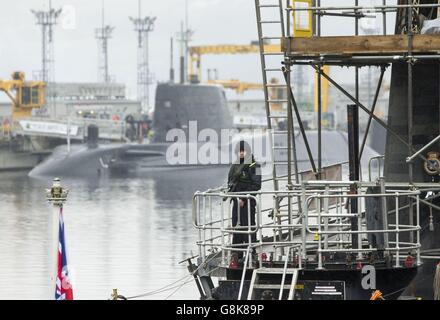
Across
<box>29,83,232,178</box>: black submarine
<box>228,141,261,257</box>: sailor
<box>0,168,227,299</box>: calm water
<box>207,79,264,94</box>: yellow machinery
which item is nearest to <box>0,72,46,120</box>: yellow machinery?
<box>29,83,232,178</box>: black submarine

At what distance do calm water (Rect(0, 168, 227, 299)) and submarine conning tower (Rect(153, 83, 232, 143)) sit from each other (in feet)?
61.0

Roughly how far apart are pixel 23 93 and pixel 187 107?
100 ft

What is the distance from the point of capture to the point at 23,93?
383ft

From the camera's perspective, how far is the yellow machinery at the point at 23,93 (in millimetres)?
115562

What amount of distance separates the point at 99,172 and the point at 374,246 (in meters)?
70.2

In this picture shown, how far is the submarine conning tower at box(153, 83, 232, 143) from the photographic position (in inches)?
3588

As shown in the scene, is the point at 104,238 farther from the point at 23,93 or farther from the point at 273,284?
the point at 23,93

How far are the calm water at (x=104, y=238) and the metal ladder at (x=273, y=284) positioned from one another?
27.4 ft

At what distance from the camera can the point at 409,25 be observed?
16078 millimetres

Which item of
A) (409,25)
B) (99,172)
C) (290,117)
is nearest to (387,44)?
(409,25)

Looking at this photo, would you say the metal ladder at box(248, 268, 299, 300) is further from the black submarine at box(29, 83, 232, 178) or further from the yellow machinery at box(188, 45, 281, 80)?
the yellow machinery at box(188, 45, 281, 80)

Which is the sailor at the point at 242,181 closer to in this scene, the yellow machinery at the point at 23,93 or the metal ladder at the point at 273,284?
the metal ladder at the point at 273,284

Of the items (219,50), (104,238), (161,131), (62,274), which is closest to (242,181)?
(62,274)

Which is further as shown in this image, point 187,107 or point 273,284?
point 187,107
